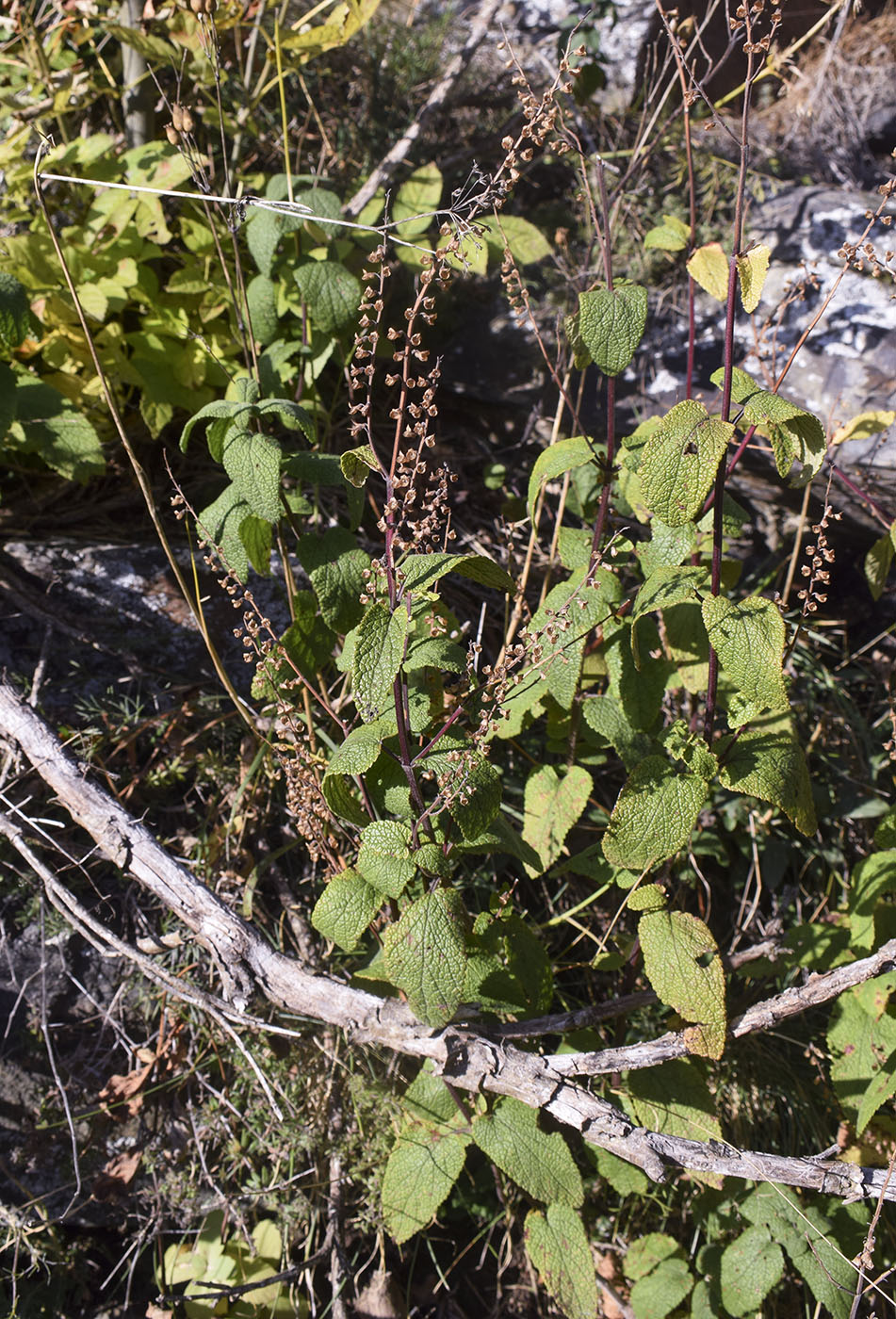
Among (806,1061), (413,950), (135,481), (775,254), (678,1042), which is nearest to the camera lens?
(413,950)

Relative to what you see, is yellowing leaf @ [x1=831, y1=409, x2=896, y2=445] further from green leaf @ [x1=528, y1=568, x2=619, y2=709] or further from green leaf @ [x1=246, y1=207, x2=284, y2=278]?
green leaf @ [x1=246, y1=207, x2=284, y2=278]

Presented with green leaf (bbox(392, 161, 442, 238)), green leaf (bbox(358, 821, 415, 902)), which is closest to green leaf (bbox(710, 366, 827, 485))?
green leaf (bbox(358, 821, 415, 902))

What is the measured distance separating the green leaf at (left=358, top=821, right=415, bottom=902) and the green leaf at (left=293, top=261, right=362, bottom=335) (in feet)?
3.10

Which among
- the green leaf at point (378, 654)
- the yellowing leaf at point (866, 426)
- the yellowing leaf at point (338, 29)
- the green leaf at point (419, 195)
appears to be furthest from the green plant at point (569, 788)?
the yellowing leaf at point (338, 29)

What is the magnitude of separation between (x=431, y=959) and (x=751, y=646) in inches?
24.9

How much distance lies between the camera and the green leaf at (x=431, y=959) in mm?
1282

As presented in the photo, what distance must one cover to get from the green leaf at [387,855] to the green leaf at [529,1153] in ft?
1.71

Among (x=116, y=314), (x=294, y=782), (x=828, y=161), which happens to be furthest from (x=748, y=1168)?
(x=828, y=161)

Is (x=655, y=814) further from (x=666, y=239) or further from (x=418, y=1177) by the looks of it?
(x=666, y=239)

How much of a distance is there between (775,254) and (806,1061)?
2080 mm

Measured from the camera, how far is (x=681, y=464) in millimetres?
1188

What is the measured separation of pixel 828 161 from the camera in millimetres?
2891

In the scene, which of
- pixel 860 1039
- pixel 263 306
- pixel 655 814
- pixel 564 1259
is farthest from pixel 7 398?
pixel 860 1039

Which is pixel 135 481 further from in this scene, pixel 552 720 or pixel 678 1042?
pixel 678 1042
